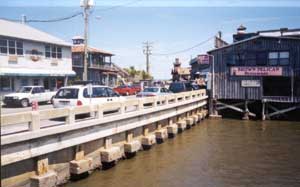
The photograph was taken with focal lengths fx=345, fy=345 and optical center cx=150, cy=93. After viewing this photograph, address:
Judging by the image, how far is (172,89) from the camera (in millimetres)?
32250

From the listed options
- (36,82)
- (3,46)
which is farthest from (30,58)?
(3,46)

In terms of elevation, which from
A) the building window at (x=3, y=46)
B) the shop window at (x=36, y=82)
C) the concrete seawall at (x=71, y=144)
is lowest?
the concrete seawall at (x=71, y=144)

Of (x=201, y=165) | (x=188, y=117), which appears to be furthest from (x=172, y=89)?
(x=201, y=165)

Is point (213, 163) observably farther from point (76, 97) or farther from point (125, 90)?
point (125, 90)

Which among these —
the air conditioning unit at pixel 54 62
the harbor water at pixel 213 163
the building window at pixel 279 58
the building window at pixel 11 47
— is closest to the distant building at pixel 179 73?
the air conditioning unit at pixel 54 62

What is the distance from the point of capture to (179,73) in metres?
65.8

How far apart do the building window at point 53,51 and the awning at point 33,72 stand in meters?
1.62

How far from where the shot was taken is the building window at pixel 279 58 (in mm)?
24516

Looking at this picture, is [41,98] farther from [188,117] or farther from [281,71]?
[281,71]

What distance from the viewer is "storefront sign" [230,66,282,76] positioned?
2472cm

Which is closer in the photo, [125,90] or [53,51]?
[53,51]

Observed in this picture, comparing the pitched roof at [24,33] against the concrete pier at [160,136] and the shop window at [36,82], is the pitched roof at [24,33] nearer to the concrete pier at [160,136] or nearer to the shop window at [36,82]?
the shop window at [36,82]

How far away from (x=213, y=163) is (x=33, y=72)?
25621 millimetres

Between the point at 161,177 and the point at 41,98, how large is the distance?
21.0 metres
